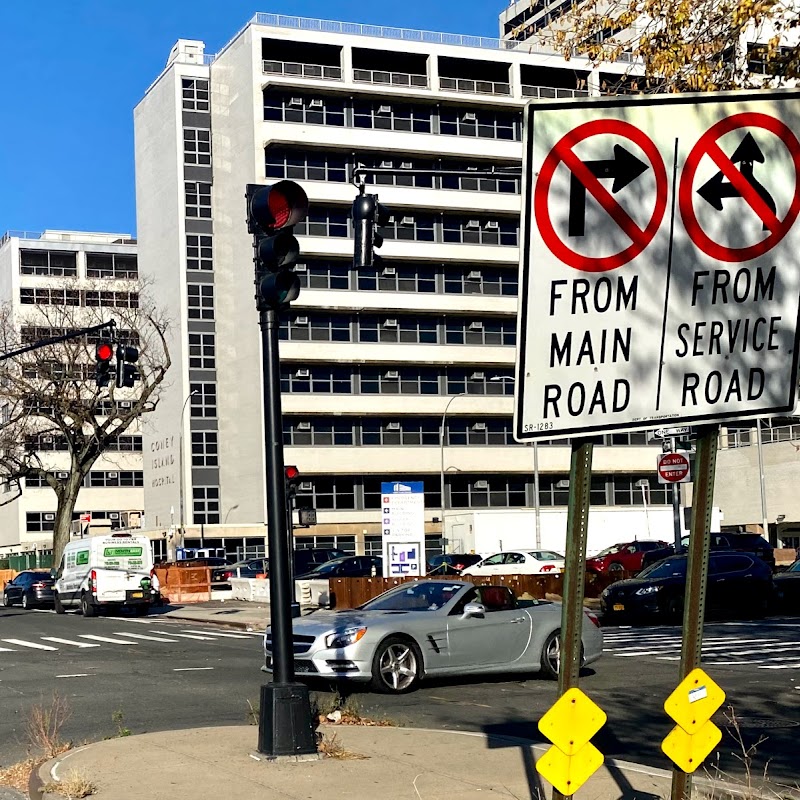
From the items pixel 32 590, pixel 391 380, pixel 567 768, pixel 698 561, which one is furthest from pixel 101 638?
pixel 391 380

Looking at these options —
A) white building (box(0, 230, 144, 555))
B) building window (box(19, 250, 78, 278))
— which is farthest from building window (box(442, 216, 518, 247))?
building window (box(19, 250, 78, 278))

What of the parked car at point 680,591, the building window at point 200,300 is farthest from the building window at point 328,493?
the parked car at point 680,591

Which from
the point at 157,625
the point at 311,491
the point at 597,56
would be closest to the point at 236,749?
the point at 597,56

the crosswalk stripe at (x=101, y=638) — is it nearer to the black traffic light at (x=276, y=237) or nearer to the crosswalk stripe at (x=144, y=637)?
the crosswalk stripe at (x=144, y=637)

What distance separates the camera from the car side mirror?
16.8 metres

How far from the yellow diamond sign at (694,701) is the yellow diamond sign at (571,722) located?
0.33m

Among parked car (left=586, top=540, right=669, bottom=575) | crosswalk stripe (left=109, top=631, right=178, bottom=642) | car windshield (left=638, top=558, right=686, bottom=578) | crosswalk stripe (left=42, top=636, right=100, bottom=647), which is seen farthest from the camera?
parked car (left=586, top=540, right=669, bottom=575)

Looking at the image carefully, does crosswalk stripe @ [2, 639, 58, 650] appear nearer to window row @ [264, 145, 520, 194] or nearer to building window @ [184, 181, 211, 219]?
window row @ [264, 145, 520, 194]

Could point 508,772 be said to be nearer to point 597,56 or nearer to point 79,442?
point 597,56

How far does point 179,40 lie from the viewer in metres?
81.2

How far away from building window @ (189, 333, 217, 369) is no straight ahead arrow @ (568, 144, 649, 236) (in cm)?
7418

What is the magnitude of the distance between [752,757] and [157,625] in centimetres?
2436

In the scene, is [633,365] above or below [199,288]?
below

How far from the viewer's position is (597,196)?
Result: 4953mm
